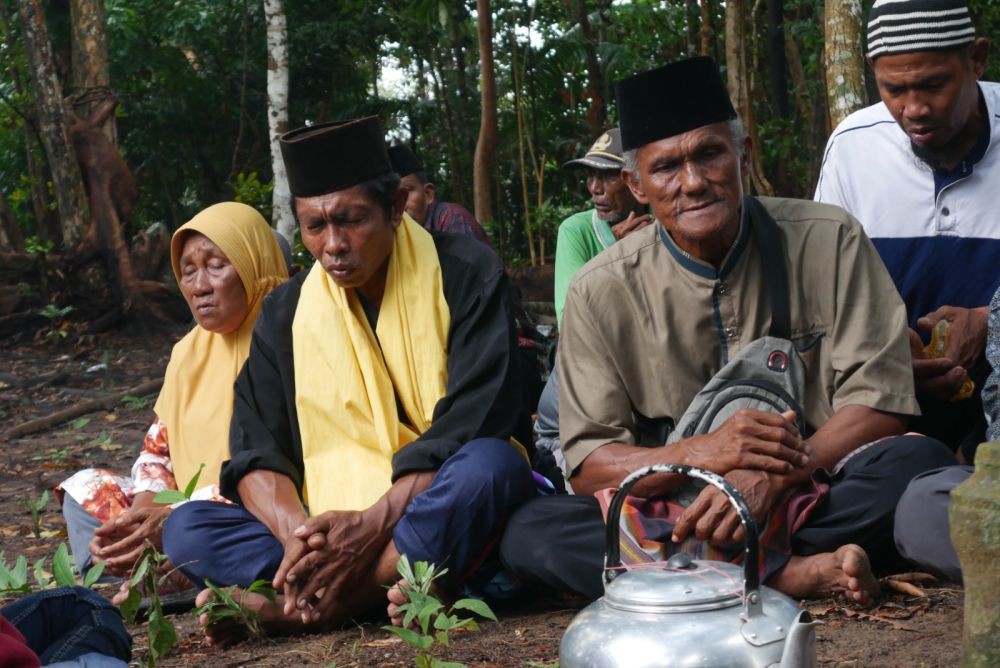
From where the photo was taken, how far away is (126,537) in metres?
4.73

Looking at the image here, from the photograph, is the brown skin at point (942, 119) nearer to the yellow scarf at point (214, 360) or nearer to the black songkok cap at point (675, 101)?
the black songkok cap at point (675, 101)

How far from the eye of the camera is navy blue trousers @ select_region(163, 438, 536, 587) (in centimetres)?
412

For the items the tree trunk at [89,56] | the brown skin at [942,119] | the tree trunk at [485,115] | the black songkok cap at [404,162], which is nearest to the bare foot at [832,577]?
the brown skin at [942,119]

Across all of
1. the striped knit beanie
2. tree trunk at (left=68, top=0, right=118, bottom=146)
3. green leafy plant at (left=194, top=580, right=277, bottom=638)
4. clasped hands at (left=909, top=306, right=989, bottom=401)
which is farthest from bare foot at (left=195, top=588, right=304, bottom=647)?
tree trunk at (left=68, top=0, right=118, bottom=146)

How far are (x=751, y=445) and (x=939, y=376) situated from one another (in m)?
0.96

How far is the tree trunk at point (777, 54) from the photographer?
12656mm

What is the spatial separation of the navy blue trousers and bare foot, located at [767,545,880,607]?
0.93 meters

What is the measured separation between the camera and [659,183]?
414cm

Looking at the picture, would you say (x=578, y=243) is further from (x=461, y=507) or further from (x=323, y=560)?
(x=323, y=560)

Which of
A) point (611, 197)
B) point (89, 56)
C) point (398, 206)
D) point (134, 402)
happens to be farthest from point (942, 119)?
point (89, 56)

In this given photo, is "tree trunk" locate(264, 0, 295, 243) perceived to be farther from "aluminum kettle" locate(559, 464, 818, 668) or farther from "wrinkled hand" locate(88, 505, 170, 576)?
"aluminum kettle" locate(559, 464, 818, 668)

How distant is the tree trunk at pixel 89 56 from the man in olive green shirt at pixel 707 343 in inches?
401

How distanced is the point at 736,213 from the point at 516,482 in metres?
1.15

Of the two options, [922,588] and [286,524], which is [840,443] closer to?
[922,588]
